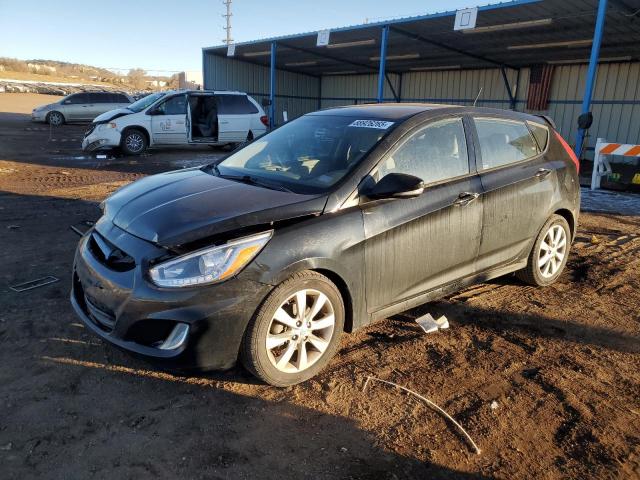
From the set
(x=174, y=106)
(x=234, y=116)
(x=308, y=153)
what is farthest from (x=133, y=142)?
(x=308, y=153)

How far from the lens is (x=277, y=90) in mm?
25219

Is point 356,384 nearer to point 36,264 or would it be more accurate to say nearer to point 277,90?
point 36,264

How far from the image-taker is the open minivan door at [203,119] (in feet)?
48.2

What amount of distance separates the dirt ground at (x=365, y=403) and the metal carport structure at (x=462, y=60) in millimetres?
8448

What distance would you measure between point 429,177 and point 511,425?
5.77 ft

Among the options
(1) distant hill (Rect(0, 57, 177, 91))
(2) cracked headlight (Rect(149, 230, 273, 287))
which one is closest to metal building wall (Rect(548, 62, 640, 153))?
(2) cracked headlight (Rect(149, 230, 273, 287))

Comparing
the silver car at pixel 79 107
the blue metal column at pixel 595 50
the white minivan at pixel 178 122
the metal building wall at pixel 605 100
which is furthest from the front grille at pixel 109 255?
the silver car at pixel 79 107

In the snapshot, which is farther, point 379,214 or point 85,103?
point 85,103

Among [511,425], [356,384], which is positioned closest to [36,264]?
[356,384]

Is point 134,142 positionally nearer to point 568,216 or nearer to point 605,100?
point 568,216

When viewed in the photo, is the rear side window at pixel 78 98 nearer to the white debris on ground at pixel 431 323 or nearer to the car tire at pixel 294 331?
the white debris on ground at pixel 431 323

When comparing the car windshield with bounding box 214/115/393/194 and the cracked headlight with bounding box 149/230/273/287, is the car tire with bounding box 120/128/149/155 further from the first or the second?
the cracked headlight with bounding box 149/230/273/287

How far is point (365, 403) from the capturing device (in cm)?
287

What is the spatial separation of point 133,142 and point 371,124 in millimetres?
11693
